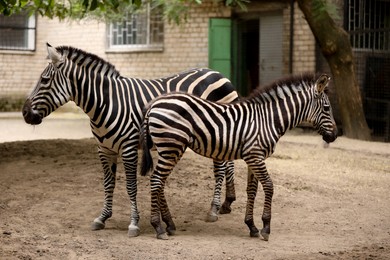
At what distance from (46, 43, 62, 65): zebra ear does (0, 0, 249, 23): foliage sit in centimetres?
187

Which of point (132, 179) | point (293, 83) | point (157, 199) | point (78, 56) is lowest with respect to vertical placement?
point (157, 199)

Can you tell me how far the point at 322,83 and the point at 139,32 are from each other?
1598 cm

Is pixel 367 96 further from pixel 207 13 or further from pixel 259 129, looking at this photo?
pixel 259 129

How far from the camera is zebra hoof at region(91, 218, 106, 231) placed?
23.6 ft

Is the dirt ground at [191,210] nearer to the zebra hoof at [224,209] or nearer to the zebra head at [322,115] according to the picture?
the zebra hoof at [224,209]

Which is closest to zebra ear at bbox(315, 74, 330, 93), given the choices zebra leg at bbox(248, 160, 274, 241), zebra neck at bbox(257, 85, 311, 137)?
zebra neck at bbox(257, 85, 311, 137)

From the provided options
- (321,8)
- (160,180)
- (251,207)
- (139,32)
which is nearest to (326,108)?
(251,207)

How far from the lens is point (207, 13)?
2059 cm

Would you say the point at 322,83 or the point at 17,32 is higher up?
the point at 17,32

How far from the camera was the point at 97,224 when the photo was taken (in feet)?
23.7

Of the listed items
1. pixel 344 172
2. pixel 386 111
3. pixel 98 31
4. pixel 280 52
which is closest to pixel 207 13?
pixel 280 52

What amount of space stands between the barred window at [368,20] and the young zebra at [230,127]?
1054cm

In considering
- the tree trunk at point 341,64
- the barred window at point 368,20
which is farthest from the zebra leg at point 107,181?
the barred window at point 368,20

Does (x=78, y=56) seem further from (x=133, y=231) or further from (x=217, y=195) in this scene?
(x=217, y=195)
